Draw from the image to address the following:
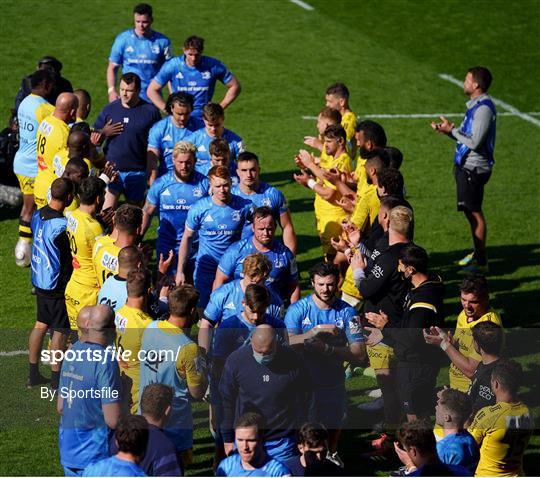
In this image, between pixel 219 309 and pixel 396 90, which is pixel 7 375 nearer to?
pixel 219 309

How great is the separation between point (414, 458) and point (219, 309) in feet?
8.72

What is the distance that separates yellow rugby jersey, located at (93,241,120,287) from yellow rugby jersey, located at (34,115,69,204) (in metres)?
2.83

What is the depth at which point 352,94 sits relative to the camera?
21500mm

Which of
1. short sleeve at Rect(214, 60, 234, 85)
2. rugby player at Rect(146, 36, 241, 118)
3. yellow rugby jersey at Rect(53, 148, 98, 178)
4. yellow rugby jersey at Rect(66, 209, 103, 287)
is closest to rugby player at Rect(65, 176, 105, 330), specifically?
yellow rugby jersey at Rect(66, 209, 103, 287)

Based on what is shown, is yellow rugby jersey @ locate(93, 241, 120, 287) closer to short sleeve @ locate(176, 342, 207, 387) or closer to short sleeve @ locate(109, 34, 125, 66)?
short sleeve @ locate(176, 342, 207, 387)

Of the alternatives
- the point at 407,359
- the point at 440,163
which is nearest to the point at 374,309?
the point at 407,359

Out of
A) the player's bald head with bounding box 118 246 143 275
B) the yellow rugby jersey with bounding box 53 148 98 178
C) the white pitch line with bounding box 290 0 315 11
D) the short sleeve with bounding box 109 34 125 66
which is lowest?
the player's bald head with bounding box 118 246 143 275

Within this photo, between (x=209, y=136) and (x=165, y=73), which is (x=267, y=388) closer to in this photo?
(x=209, y=136)

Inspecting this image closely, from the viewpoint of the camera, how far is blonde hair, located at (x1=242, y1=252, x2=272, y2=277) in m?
9.32

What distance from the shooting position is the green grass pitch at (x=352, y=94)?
11.3m

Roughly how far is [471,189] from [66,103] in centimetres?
537

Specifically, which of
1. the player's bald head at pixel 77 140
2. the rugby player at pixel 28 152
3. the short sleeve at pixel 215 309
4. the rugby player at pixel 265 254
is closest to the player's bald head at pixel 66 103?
the player's bald head at pixel 77 140

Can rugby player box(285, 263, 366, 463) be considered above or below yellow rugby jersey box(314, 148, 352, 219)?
below

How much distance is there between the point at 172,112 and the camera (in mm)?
13406
